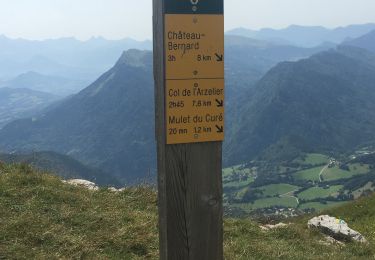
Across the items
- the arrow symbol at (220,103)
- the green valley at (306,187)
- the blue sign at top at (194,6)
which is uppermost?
the blue sign at top at (194,6)

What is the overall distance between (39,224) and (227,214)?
577 cm

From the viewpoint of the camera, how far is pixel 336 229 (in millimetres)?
11711

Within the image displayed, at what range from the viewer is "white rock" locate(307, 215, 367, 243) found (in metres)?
11.5

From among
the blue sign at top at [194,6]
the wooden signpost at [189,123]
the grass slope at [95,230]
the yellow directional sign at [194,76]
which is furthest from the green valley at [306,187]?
the blue sign at top at [194,6]

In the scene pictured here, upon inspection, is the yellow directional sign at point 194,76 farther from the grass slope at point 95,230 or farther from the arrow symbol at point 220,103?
the grass slope at point 95,230

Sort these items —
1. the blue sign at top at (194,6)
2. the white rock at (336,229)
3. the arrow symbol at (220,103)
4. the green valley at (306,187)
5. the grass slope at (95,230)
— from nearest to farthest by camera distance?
the blue sign at top at (194,6)
the arrow symbol at (220,103)
the grass slope at (95,230)
the white rock at (336,229)
the green valley at (306,187)

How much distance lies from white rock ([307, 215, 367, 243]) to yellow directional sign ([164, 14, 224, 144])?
9.08 meters

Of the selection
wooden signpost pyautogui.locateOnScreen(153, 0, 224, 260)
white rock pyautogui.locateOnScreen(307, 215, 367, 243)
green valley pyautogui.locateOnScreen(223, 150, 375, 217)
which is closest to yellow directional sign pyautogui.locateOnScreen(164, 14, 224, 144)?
wooden signpost pyautogui.locateOnScreen(153, 0, 224, 260)

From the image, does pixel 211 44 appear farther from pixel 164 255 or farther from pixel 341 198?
pixel 341 198

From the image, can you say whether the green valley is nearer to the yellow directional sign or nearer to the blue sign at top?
the yellow directional sign

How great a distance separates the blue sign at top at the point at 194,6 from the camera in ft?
10.5

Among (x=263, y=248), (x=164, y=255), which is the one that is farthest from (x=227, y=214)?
(x=164, y=255)

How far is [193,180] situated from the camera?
3.43 m

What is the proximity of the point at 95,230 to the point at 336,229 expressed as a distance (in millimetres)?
6676
